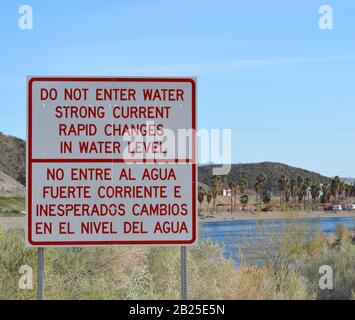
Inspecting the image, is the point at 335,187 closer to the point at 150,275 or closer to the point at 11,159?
the point at 11,159

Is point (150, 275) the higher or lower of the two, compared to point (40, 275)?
lower

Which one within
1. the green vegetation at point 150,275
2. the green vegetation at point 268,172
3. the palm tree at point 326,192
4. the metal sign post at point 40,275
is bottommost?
the green vegetation at point 150,275

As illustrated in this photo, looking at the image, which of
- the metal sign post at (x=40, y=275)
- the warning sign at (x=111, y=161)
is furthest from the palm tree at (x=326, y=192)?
Result: the metal sign post at (x=40, y=275)

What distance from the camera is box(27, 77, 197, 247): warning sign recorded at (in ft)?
23.6

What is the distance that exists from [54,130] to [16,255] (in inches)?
146

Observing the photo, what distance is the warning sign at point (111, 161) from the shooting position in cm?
718

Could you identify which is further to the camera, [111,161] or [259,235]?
[259,235]

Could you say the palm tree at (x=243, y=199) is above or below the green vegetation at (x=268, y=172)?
below

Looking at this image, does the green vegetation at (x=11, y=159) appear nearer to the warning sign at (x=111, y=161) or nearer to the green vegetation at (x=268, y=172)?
the green vegetation at (x=268, y=172)

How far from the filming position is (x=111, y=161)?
7254 mm

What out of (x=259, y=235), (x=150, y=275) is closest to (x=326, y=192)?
(x=259, y=235)
